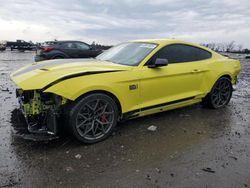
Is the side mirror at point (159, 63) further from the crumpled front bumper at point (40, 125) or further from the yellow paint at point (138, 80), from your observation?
the crumpled front bumper at point (40, 125)

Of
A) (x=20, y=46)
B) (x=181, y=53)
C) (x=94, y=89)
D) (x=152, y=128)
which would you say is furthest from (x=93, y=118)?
(x=20, y=46)

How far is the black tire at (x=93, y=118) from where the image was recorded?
3.97 meters

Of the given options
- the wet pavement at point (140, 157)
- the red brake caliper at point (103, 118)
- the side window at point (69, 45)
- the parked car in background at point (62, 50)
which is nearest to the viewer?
the wet pavement at point (140, 157)

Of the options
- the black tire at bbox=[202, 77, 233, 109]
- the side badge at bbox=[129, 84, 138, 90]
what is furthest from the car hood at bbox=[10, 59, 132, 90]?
the black tire at bbox=[202, 77, 233, 109]

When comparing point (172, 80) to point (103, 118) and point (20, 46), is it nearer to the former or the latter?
point (103, 118)

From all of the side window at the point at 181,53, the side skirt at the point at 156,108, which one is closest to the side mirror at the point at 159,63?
the side window at the point at 181,53

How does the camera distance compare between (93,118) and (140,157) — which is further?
(93,118)

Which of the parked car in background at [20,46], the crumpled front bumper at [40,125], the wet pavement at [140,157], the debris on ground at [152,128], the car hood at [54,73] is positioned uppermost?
the parked car in background at [20,46]

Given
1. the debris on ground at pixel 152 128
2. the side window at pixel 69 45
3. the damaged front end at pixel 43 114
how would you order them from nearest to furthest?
the damaged front end at pixel 43 114, the debris on ground at pixel 152 128, the side window at pixel 69 45

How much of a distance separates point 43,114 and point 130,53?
2088mm

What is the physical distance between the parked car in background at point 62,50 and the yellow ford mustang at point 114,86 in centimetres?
819

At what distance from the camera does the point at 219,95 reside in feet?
20.6

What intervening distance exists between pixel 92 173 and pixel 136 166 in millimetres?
582

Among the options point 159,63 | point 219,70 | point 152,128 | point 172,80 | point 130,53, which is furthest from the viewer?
point 219,70
